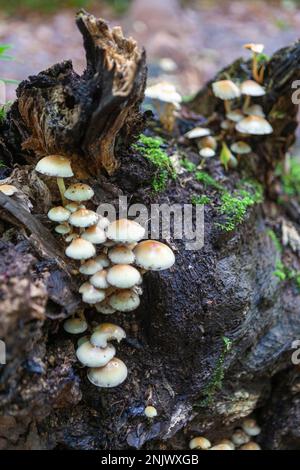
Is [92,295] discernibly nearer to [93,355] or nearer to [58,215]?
[93,355]

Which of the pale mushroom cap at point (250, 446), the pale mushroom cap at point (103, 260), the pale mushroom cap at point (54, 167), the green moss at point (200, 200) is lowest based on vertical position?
the pale mushroom cap at point (250, 446)

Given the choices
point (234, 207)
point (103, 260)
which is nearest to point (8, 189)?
point (103, 260)

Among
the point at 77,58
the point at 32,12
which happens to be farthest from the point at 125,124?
the point at 32,12

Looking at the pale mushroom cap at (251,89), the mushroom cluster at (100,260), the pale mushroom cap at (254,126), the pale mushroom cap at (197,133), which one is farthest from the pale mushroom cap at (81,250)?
the pale mushroom cap at (251,89)

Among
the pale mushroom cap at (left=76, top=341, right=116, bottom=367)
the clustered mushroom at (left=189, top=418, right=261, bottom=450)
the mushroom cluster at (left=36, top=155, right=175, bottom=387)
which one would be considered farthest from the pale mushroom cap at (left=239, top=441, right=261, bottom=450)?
the pale mushroom cap at (left=76, top=341, right=116, bottom=367)

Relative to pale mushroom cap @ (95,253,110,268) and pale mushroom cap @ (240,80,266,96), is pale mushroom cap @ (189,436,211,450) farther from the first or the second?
pale mushroom cap @ (240,80,266,96)

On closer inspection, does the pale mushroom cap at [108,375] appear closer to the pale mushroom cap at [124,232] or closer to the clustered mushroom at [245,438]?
the pale mushroom cap at [124,232]

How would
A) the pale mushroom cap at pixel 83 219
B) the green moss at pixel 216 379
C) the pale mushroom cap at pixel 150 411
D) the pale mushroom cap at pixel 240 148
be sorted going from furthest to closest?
the pale mushroom cap at pixel 240 148 → the green moss at pixel 216 379 → the pale mushroom cap at pixel 150 411 → the pale mushroom cap at pixel 83 219
